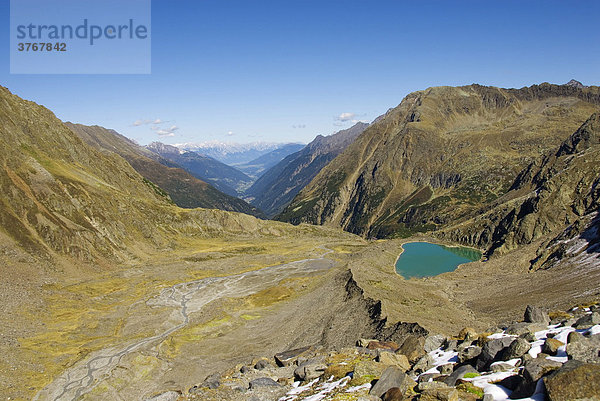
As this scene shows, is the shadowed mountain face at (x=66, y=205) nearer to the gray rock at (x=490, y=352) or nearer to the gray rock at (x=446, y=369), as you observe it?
the gray rock at (x=446, y=369)

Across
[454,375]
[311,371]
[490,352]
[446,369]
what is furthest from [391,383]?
[311,371]

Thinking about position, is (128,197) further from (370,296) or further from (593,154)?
(593,154)

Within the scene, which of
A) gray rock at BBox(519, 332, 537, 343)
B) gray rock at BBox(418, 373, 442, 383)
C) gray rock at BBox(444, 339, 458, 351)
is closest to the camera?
gray rock at BBox(418, 373, 442, 383)

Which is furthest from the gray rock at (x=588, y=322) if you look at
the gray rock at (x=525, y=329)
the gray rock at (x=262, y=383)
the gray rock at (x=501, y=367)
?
the gray rock at (x=262, y=383)

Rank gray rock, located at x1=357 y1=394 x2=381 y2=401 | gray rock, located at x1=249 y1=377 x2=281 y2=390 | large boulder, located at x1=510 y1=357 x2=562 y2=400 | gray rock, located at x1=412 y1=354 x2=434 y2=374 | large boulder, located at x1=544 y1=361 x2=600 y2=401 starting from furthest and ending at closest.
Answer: gray rock, located at x1=249 y1=377 x2=281 y2=390 → gray rock, located at x1=412 y1=354 x2=434 y2=374 → gray rock, located at x1=357 y1=394 x2=381 y2=401 → large boulder, located at x1=510 y1=357 x2=562 y2=400 → large boulder, located at x1=544 y1=361 x2=600 y2=401

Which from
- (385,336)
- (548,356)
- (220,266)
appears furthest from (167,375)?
(220,266)

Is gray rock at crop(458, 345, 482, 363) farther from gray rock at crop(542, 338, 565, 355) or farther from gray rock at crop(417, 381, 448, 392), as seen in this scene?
gray rock at crop(417, 381, 448, 392)

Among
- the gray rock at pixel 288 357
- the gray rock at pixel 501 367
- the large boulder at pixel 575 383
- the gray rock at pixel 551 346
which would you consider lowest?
the gray rock at pixel 288 357

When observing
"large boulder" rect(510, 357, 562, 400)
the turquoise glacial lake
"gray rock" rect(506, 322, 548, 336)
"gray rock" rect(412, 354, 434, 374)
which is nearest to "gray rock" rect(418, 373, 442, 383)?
"gray rock" rect(412, 354, 434, 374)
